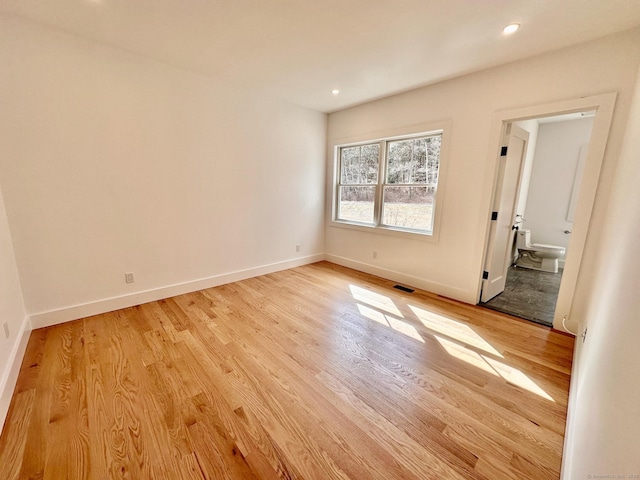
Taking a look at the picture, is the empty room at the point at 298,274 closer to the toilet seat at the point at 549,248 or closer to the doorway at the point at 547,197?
the doorway at the point at 547,197

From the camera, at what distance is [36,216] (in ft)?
Result: 7.61

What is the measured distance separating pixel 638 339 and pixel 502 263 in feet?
10.1

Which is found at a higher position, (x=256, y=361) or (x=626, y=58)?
(x=626, y=58)

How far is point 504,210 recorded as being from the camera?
3.05m

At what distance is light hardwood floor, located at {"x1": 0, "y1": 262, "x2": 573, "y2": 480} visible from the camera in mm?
1278

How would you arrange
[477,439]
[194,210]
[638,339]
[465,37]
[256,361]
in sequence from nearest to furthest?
[638,339], [477,439], [256,361], [465,37], [194,210]

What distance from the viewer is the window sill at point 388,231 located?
3447 millimetres

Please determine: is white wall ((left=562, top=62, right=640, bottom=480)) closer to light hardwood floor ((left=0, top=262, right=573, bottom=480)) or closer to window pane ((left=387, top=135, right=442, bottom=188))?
light hardwood floor ((left=0, top=262, right=573, bottom=480))

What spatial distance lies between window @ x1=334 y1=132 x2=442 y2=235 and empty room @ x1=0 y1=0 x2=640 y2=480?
0.04 meters

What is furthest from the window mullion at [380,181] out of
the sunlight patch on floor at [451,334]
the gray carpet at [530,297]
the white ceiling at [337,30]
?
the gray carpet at [530,297]

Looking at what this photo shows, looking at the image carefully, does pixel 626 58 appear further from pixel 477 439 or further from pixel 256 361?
pixel 256 361

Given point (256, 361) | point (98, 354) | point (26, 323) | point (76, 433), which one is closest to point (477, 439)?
point (256, 361)

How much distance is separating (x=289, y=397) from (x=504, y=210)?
3.08m

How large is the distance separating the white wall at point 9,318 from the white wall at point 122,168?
5.8 inches
